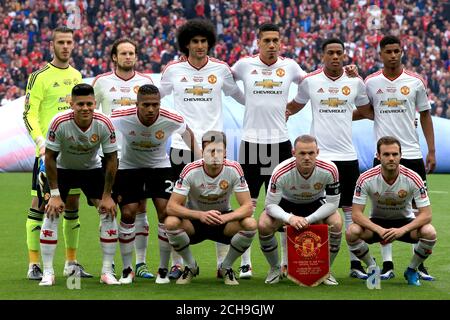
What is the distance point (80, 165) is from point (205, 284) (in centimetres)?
152

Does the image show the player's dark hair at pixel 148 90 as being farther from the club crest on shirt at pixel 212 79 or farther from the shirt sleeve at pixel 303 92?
the shirt sleeve at pixel 303 92

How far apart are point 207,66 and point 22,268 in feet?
8.43

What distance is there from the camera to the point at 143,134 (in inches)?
356

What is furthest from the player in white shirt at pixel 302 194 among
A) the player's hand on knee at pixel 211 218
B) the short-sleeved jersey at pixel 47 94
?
the short-sleeved jersey at pixel 47 94

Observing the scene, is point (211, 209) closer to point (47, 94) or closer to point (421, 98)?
point (47, 94)

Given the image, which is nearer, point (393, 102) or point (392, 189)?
point (392, 189)

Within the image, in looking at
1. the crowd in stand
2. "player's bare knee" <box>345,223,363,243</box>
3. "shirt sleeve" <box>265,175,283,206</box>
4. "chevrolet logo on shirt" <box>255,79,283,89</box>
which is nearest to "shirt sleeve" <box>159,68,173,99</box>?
A: "chevrolet logo on shirt" <box>255,79,283,89</box>

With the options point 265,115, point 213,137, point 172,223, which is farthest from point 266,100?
point 172,223

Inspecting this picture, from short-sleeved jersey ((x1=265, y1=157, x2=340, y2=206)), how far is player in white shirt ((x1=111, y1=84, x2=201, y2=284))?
2.60 ft

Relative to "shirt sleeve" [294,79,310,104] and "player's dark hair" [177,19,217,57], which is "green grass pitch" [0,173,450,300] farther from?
"player's dark hair" [177,19,217,57]

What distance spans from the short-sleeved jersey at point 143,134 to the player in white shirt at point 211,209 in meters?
0.37

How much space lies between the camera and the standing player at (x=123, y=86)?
9445 millimetres
